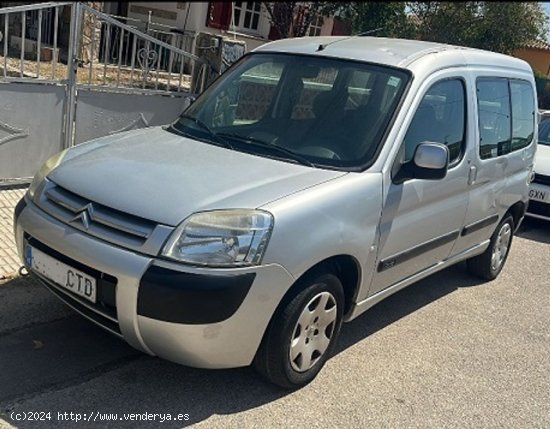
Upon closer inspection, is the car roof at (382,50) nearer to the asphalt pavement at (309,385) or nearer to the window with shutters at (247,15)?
the asphalt pavement at (309,385)

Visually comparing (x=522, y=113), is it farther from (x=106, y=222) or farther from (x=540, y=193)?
(x=106, y=222)

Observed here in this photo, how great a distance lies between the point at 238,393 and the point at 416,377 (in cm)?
112

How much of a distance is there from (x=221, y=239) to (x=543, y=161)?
6157 millimetres

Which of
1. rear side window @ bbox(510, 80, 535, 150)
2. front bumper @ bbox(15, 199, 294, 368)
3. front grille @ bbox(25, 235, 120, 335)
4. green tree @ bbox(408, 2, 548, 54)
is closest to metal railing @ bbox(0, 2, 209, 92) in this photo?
front grille @ bbox(25, 235, 120, 335)

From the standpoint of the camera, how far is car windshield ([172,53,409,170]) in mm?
3314

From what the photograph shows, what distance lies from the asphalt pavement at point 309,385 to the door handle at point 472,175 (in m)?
1.05

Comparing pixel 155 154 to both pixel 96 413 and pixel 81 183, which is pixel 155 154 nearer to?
pixel 81 183

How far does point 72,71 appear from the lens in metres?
5.43

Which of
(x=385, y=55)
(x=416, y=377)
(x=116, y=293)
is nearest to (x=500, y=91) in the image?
(x=385, y=55)

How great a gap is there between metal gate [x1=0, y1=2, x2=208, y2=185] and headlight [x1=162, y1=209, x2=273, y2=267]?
10.9 ft

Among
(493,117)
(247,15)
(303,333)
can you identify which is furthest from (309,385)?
(247,15)

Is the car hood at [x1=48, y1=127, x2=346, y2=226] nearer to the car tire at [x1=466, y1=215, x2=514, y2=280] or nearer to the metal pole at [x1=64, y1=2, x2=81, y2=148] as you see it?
the metal pole at [x1=64, y1=2, x2=81, y2=148]

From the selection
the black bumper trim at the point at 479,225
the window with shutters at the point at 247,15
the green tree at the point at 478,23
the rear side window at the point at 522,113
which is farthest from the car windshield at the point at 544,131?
the window with shutters at the point at 247,15

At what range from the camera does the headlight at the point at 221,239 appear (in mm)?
2586
